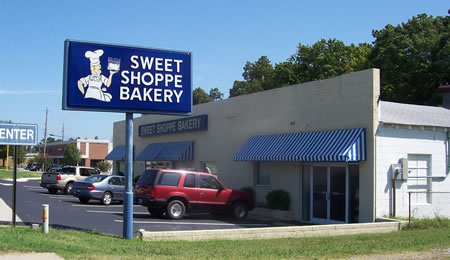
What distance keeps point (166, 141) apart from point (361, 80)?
48.8ft

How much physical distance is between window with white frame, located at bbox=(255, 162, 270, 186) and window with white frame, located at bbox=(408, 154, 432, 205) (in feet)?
19.6

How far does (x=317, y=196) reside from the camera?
1856cm

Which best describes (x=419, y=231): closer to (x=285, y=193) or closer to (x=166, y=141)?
(x=285, y=193)

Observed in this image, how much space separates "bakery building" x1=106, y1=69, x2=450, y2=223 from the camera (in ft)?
53.8

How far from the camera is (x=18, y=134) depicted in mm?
13828

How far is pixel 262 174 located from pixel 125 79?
9669 millimetres

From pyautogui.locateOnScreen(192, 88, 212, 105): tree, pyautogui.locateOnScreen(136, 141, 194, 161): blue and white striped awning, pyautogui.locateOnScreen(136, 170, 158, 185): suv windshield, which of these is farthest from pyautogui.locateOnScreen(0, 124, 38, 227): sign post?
pyautogui.locateOnScreen(192, 88, 212, 105): tree

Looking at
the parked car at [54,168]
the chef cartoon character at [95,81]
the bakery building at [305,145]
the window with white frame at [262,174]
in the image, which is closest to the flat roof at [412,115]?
the bakery building at [305,145]

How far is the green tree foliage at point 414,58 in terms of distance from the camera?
34.4 metres

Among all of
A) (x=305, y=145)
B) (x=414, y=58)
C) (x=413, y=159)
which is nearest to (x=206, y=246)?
(x=305, y=145)

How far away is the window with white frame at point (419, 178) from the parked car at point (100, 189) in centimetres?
1378

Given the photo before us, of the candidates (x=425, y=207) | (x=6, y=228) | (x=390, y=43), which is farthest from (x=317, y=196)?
(x=390, y=43)

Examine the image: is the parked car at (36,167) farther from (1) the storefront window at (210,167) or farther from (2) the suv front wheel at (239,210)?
(2) the suv front wheel at (239,210)

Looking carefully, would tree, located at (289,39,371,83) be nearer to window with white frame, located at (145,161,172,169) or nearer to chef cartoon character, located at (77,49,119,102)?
window with white frame, located at (145,161,172,169)
